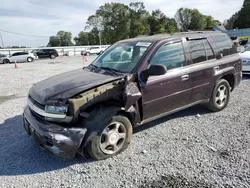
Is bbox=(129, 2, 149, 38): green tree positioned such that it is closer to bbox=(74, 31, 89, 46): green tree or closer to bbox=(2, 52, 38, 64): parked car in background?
bbox=(74, 31, 89, 46): green tree

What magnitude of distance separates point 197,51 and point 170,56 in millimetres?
747

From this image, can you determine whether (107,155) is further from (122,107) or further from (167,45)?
(167,45)

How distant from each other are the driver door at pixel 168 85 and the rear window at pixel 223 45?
115 centimetres

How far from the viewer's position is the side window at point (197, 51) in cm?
400

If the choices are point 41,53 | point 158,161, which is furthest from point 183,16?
point 158,161

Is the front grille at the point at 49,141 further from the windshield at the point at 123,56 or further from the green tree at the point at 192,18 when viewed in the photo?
the green tree at the point at 192,18

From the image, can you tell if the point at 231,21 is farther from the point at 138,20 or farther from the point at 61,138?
the point at 61,138

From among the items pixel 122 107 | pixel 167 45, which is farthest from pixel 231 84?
pixel 122 107

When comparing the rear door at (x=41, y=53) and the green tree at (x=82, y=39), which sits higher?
the green tree at (x=82, y=39)

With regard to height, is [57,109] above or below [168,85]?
below

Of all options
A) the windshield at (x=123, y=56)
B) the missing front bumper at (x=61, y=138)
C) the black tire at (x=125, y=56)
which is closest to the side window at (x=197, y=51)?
the windshield at (x=123, y=56)

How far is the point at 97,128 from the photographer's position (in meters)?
2.92

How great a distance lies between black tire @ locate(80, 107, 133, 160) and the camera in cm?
291

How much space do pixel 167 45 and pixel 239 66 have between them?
91.7 inches
